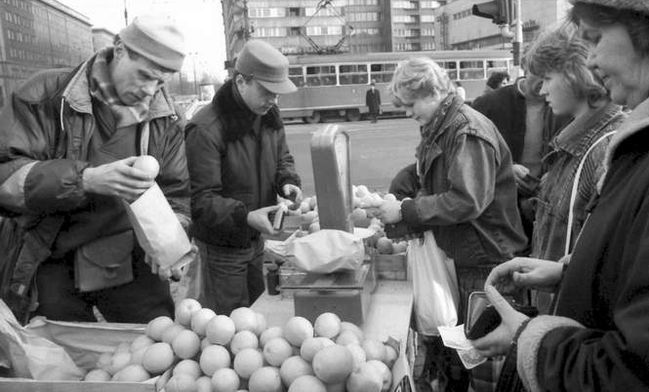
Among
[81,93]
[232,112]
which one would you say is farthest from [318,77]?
[81,93]

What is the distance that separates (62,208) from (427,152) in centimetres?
175

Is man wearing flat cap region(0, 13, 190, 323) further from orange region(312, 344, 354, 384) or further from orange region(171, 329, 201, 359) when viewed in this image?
orange region(312, 344, 354, 384)

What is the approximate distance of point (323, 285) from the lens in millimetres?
2273

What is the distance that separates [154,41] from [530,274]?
1.69m

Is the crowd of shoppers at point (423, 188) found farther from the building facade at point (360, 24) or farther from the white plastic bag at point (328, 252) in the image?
the building facade at point (360, 24)

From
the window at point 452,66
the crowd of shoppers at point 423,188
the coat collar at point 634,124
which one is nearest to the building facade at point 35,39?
the crowd of shoppers at point 423,188

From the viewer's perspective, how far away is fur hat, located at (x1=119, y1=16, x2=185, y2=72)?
2.38 metres

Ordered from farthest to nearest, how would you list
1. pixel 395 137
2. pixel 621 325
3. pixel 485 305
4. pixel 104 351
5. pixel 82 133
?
pixel 395 137 → pixel 82 133 → pixel 104 351 → pixel 485 305 → pixel 621 325

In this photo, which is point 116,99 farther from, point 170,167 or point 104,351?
point 104,351

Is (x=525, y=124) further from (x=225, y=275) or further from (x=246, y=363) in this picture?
(x=246, y=363)

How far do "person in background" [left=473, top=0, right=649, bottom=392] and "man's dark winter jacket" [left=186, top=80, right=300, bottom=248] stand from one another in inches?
81.0

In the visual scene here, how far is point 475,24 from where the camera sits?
207 feet

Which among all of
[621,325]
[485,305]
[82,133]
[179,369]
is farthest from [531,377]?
[82,133]

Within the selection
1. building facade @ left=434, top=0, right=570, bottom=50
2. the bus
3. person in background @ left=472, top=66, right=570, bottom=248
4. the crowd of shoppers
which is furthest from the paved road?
building facade @ left=434, top=0, right=570, bottom=50
